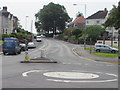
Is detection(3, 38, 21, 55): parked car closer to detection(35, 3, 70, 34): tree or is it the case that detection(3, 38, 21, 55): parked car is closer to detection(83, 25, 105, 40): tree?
detection(83, 25, 105, 40): tree

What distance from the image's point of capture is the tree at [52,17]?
138 metres

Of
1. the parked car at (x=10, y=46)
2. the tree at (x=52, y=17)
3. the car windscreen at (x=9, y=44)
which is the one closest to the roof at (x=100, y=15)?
the tree at (x=52, y=17)

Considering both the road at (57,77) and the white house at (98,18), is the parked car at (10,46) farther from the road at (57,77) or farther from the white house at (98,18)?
the white house at (98,18)

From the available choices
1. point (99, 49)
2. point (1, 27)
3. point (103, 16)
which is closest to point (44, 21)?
point (103, 16)

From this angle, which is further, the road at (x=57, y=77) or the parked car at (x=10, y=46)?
the parked car at (x=10, y=46)

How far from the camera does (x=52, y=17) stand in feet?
452

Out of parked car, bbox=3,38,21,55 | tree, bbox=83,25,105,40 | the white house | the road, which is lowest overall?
the road

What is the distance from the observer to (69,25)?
156 m

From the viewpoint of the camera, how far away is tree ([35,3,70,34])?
452 feet

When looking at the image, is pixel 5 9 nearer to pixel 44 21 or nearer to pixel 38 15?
pixel 44 21

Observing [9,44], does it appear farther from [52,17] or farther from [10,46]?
[52,17]

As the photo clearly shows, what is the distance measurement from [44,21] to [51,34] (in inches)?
449

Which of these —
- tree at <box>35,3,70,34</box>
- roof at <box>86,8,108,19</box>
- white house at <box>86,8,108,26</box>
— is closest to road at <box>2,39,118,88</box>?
white house at <box>86,8,108,26</box>

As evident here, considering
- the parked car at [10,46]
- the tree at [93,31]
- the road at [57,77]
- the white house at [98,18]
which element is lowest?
the road at [57,77]
